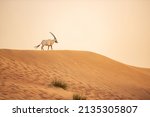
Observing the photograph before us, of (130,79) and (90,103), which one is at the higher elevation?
(130,79)

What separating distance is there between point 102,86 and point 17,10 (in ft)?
7.95

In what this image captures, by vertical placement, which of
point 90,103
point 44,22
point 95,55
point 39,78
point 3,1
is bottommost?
point 90,103

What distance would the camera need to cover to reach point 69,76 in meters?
6.76

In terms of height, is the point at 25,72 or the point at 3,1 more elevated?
the point at 3,1

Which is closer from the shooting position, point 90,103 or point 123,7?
point 90,103

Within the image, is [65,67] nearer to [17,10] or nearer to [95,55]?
[95,55]

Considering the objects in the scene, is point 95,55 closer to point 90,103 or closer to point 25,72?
point 90,103

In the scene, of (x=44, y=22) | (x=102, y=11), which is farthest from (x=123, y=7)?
(x=44, y=22)

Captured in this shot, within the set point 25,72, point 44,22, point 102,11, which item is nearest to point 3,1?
point 44,22

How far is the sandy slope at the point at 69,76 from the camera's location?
257 inches

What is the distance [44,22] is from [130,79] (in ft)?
7.25

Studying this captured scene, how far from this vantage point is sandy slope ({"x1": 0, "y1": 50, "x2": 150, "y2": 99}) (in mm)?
6523

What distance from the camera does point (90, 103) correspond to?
651cm

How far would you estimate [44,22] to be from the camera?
22.8 feet
